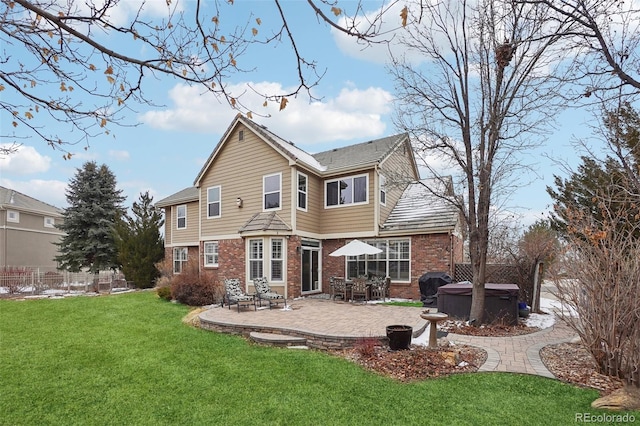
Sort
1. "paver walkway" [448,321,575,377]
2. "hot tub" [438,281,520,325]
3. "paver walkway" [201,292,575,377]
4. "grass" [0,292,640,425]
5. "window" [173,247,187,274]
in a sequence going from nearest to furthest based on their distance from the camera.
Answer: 1. "grass" [0,292,640,425]
2. "paver walkway" [448,321,575,377]
3. "paver walkway" [201,292,575,377]
4. "hot tub" [438,281,520,325]
5. "window" [173,247,187,274]

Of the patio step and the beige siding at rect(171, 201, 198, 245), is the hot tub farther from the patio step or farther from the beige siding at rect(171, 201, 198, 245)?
the beige siding at rect(171, 201, 198, 245)

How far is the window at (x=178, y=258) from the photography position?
20.9m

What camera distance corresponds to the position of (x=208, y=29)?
350cm

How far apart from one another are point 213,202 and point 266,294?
694 cm

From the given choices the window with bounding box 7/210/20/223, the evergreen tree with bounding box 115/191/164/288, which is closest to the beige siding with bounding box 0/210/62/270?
the window with bounding box 7/210/20/223

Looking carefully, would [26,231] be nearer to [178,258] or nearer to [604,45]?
[178,258]

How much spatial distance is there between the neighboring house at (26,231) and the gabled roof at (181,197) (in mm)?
9665

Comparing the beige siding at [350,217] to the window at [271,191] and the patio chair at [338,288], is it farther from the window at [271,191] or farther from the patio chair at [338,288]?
the patio chair at [338,288]

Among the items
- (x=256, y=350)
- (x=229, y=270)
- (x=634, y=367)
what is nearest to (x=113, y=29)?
(x=256, y=350)

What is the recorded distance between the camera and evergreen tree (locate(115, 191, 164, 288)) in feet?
64.8

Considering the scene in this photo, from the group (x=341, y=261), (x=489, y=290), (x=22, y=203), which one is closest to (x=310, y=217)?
(x=341, y=261)

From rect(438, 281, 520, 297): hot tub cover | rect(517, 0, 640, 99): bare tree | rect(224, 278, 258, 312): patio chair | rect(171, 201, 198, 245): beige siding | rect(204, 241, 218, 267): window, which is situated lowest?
rect(224, 278, 258, 312): patio chair

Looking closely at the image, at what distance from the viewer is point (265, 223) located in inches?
566

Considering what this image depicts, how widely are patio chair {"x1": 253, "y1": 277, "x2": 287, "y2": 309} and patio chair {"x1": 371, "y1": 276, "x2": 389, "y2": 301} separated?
141 inches
